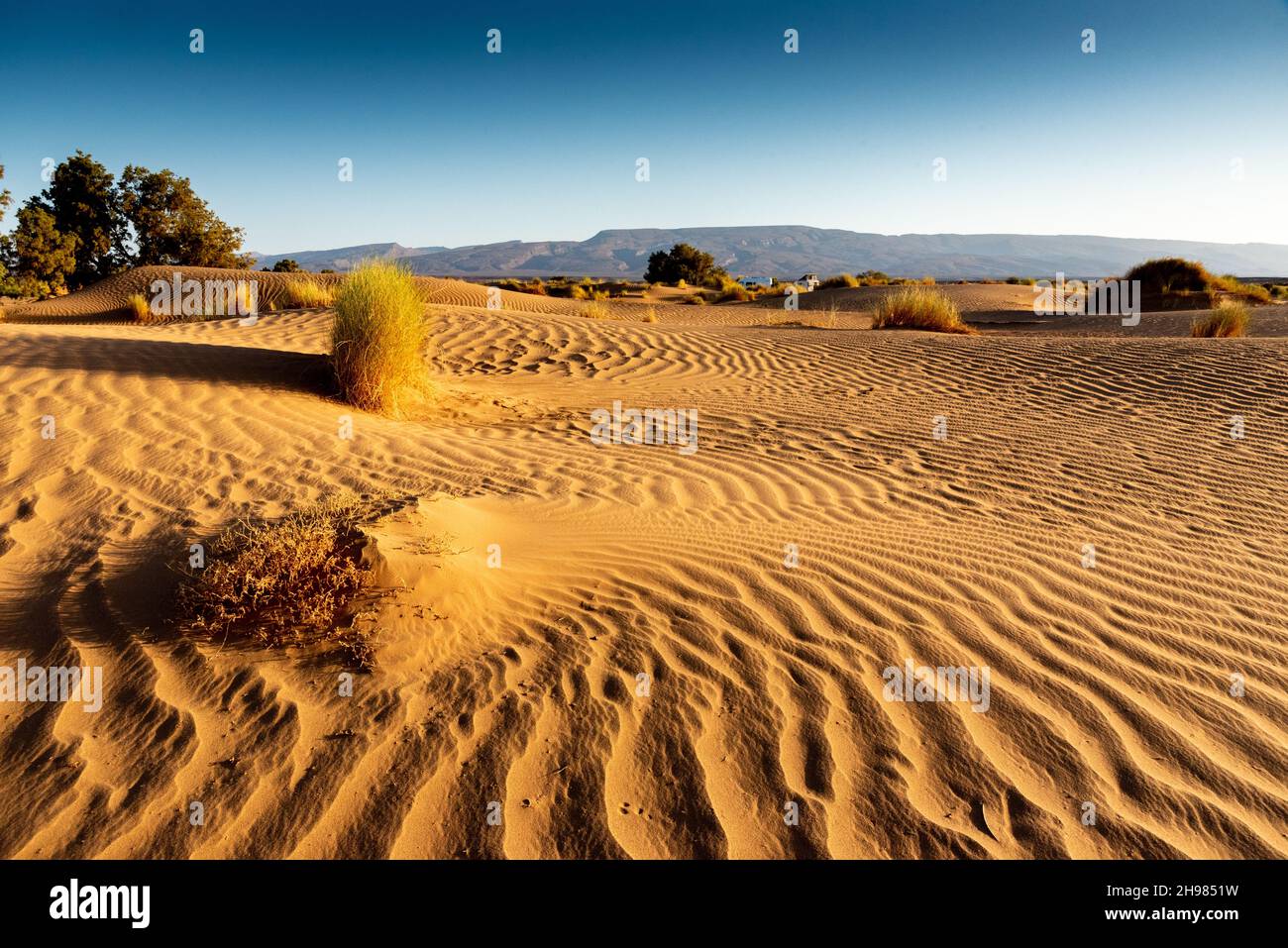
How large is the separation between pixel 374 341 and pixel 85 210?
112 ft

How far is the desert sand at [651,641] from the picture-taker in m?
2.09

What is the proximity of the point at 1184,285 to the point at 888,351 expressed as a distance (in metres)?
16.6

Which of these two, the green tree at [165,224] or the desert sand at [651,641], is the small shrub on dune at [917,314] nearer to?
the desert sand at [651,641]

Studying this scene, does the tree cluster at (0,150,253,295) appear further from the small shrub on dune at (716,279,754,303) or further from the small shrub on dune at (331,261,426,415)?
the small shrub on dune at (331,261,426,415)

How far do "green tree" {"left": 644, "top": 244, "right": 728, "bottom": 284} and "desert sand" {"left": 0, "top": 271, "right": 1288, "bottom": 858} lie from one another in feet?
108

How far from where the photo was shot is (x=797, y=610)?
318 cm

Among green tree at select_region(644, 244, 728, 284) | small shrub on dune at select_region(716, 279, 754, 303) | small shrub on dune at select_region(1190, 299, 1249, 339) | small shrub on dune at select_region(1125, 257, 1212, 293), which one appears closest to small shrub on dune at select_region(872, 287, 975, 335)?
small shrub on dune at select_region(1190, 299, 1249, 339)

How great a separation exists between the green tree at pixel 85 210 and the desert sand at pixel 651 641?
32.0 m

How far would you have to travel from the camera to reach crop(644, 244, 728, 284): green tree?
124 feet

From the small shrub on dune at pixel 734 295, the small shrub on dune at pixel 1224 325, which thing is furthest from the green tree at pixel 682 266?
the small shrub on dune at pixel 1224 325

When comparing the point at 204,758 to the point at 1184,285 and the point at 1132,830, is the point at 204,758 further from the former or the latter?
the point at 1184,285
